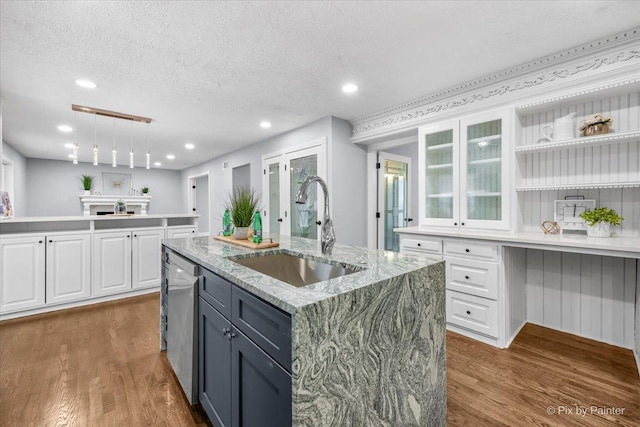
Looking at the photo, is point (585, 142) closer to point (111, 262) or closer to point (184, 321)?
point (184, 321)

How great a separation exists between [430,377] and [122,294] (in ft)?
12.8

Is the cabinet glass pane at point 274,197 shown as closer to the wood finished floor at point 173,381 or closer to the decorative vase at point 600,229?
the wood finished floor at point 173,381

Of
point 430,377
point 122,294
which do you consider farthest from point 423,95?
point 122,294

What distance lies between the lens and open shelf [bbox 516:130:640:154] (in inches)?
81.0

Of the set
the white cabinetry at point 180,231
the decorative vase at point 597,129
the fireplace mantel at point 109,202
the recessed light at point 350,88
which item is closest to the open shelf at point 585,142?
the decorative vase at point 597,129

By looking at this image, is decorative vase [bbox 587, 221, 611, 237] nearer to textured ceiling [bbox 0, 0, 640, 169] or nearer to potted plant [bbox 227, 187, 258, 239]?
textured ceiling [bbox 0, 0, 640, 169]

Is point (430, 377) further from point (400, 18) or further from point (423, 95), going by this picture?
point (423, 95)

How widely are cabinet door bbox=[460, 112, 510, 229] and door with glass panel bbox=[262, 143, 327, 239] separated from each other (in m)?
1.72

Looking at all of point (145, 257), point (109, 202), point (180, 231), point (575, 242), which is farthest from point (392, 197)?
point (109, 202)

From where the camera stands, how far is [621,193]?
7.55 feet

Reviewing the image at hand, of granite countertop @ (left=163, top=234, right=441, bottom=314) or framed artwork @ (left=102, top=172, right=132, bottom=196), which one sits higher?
framed artwork @ (left=102, top=172, right=132, bottom=196)

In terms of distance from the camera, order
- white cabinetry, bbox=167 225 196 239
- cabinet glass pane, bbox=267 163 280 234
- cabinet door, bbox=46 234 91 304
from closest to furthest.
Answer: cabinet door, bbox=46 234 91 304
white cabinetry, bbox=167 225 196 239
cabinet glass pane, bbox=267 163 280 234

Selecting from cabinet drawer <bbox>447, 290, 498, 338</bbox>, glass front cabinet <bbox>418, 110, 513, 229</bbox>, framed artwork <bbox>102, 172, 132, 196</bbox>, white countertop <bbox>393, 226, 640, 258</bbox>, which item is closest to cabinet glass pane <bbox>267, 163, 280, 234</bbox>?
glass front cabinet <bbox>418, 110, 513, 229</bbox>

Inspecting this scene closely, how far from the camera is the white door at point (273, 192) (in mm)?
4727
